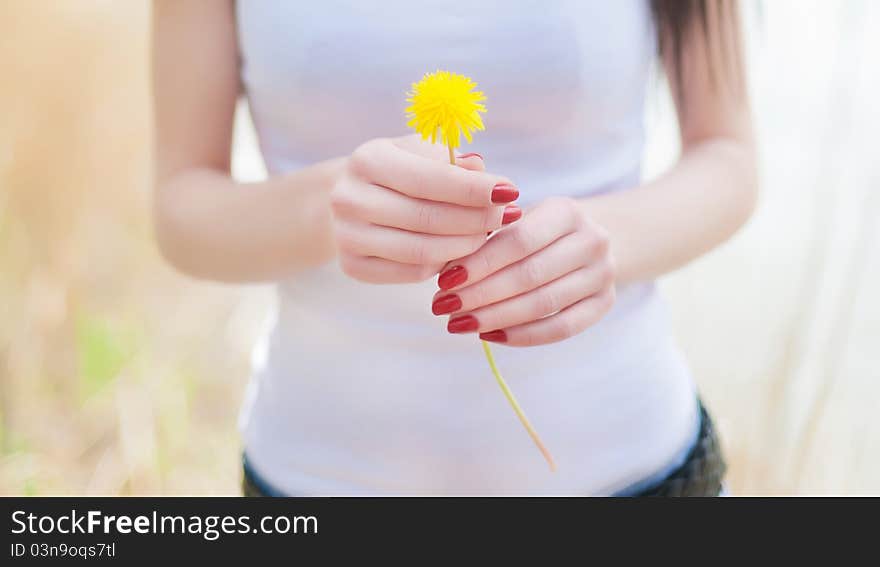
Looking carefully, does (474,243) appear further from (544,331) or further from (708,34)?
(708,34)

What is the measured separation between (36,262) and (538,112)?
1.04 m

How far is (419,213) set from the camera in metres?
0.49

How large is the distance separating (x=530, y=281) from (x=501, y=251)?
0.02 meters

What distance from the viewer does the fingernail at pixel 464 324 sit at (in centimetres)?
52

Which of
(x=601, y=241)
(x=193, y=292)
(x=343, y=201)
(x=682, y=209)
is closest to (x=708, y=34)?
(x=682, y=209)

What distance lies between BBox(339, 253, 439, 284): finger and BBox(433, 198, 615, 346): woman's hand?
0.04 feet

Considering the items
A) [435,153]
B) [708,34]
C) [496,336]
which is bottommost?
[496,336]

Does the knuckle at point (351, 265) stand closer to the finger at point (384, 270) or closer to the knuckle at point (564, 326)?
the finger at point (384, 270)

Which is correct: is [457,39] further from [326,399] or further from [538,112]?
[326,399]

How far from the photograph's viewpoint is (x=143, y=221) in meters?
1.52

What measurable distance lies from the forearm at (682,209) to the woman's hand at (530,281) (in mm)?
89
